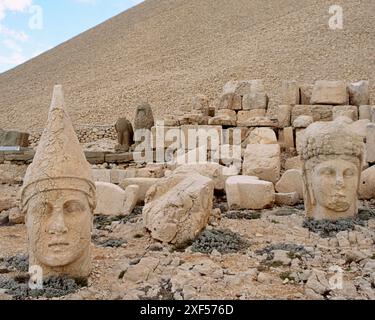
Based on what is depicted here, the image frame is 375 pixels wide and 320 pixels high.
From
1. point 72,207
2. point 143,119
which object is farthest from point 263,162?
point 72,207

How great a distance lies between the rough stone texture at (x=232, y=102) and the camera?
1343cm

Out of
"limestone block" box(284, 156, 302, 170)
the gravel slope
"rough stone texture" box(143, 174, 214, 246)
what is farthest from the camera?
the gravel slope

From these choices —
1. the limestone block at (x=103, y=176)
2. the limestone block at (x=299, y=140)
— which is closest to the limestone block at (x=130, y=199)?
the limestone block at (x=103, y=176)

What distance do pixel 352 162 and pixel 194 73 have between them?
2349 centimetres

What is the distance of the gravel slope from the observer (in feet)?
Result: 83.7

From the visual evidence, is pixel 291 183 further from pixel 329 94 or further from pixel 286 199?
pixel 329 94

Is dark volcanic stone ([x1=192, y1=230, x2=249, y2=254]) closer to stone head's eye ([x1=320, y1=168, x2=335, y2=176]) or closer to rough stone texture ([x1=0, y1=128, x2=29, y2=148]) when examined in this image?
stone head's eye ([x1=320, y1=168, x2=335, y2=176])

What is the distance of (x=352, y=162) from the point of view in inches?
269

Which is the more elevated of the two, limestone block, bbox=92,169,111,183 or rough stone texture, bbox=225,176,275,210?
limestone block, bbox=92,169,111,183

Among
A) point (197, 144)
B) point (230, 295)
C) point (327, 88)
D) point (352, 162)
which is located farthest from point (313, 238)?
point (327, 88)

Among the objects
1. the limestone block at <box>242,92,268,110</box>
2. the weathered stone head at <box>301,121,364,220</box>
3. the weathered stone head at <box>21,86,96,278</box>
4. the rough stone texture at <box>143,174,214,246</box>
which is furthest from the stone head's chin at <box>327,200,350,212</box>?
the limestone block at <box>242,92,268,110</box>

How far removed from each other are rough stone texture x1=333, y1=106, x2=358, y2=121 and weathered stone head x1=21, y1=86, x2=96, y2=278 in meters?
8.40

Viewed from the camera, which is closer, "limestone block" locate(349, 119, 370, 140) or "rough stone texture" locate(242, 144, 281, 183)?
"rough stone texture" locate(242, 144, 281, 183)

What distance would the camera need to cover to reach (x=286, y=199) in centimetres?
827
